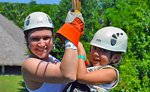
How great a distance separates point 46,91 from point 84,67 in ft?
1.27

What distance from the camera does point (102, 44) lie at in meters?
4.10

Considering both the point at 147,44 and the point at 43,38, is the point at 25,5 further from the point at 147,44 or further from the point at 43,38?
the point at 43,38

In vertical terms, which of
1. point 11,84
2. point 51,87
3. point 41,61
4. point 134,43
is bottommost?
point 11,84

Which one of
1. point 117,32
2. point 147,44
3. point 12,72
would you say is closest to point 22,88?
point 12,72

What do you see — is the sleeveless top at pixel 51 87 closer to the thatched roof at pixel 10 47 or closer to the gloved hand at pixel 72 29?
the gloved hand at pixel 72 29

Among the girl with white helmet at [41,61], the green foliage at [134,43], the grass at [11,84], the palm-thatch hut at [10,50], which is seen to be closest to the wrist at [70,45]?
the girl with white helmet at [41,61]

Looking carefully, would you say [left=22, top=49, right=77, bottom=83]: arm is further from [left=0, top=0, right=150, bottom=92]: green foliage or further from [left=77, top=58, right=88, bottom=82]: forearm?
[left=0, top=0, right=150, bottom=92]: green foliage

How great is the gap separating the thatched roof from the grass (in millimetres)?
1552

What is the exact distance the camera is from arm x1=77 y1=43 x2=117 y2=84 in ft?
12.5

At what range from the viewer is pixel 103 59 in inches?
161

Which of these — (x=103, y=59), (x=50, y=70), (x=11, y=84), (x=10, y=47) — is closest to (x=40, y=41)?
(x=50, y=70)

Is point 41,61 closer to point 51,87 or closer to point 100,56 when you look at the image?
point 51,87

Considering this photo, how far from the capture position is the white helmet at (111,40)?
410cm

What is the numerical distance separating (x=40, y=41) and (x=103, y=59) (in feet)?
1.83
